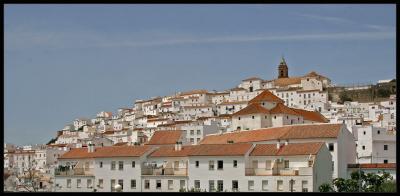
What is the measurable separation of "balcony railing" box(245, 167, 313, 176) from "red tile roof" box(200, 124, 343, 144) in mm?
3766

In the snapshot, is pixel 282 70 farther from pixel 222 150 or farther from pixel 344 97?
pixel 222 150

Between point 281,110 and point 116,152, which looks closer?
point 116,152

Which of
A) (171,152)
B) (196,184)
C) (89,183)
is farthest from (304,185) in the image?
(89,183)

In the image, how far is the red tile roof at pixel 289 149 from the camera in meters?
32.5

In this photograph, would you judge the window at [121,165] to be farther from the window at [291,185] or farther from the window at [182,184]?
the window at [291,185]

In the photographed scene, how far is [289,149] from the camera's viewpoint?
111 feet

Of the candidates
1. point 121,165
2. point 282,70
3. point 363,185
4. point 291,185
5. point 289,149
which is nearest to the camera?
point 363,185

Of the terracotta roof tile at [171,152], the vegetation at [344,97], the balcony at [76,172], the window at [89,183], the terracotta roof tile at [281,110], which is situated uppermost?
the vegetation at [344,97]

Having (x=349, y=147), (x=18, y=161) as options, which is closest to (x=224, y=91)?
(x=18, y=161)

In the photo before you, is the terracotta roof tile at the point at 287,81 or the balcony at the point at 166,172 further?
the terracotta roof tile at the point at 287,81

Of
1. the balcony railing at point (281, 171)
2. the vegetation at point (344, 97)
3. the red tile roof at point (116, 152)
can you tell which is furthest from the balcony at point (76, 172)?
the vegetation at point (344, 97)

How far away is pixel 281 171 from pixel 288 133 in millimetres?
5169

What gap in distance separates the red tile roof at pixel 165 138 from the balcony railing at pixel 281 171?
42.1ft

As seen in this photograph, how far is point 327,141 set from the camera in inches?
1385
